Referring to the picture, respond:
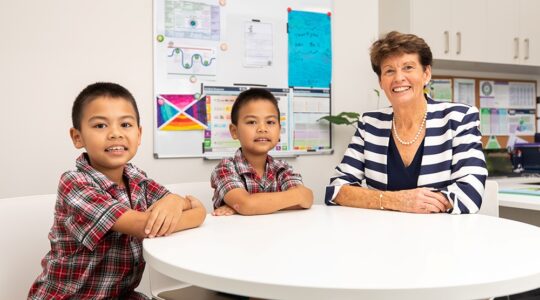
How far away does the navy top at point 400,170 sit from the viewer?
178 centimetres

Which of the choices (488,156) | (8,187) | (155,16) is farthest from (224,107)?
(488,156)

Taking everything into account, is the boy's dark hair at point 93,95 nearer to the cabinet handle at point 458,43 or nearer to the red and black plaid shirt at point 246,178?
the red and black plaid shirt at point 246,178

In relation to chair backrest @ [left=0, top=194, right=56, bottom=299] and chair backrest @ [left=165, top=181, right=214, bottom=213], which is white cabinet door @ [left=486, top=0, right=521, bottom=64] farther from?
chair backrest @ [left=0, top=194, right=56, bottom=299]

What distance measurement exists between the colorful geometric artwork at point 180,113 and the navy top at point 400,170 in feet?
4.11

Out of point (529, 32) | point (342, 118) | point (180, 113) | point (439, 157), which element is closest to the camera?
point (439, 157)

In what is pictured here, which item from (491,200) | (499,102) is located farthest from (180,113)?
(499,102)

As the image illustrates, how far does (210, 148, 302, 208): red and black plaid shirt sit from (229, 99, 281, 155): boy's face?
0.20ft

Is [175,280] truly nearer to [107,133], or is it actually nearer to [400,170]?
[107,133]

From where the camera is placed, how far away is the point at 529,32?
3.72m

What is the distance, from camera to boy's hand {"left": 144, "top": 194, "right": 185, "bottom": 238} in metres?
1.16

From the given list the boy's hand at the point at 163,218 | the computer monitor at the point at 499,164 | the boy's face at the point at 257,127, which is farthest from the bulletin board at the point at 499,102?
the boy's hand at the point at 163,218

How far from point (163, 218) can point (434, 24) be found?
2.74 m

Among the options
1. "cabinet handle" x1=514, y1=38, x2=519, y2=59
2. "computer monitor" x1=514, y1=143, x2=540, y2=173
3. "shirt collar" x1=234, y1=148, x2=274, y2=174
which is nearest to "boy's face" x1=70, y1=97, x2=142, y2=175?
"shirt collar" x1=234, y1=148, x2=274, y2=174

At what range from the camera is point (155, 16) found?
8.55 ft
